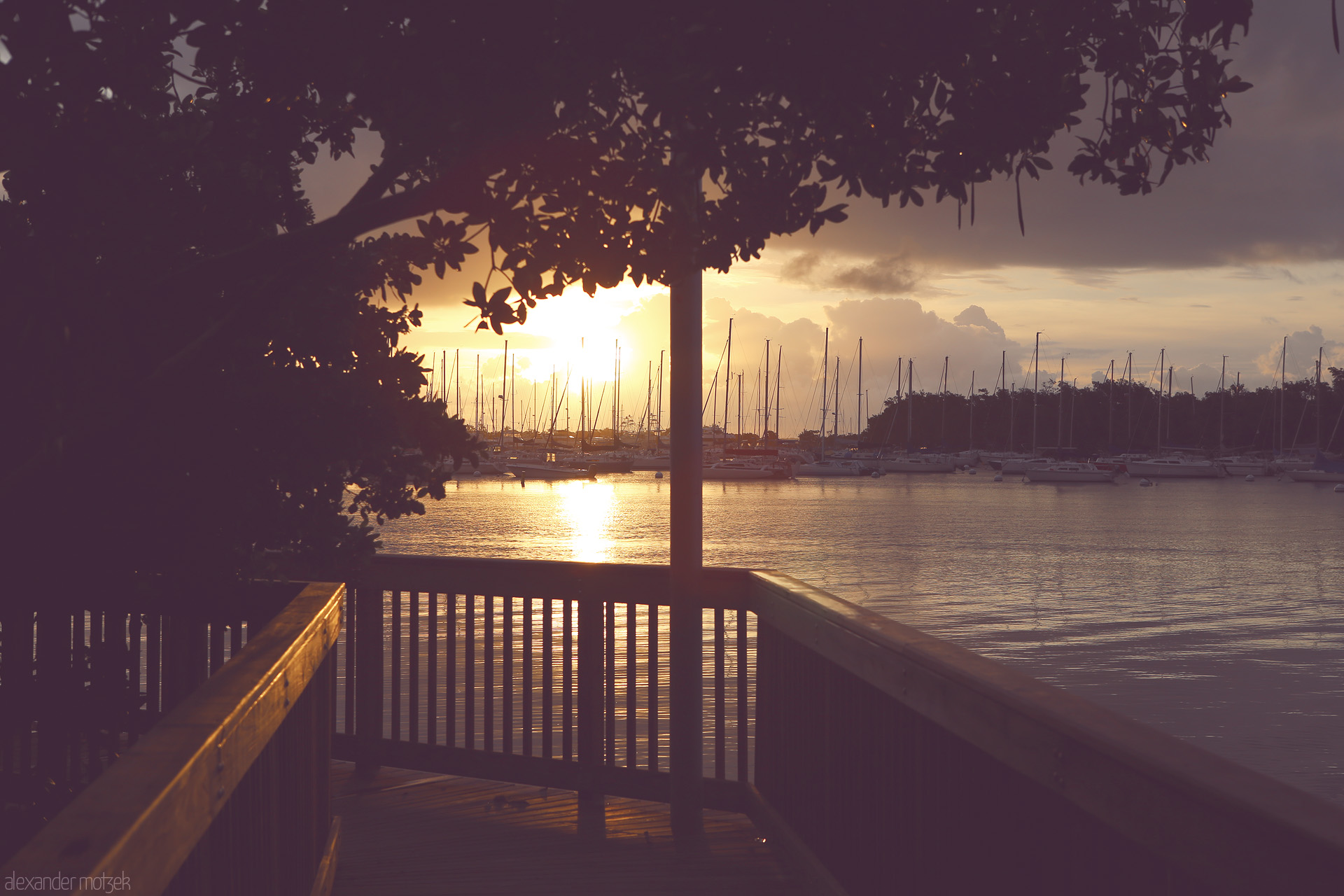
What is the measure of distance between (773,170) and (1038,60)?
1112mm

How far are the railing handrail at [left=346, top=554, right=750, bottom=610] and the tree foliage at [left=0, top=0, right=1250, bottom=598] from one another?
71 cm

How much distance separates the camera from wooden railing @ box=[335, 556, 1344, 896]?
1.82 meters

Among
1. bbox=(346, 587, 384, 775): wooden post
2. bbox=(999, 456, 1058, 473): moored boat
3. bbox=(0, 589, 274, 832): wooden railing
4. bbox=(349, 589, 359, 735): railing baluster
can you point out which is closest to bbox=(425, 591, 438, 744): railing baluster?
bbox=(346, 587, 384, 775): wooden post

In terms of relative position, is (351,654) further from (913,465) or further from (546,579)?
(913,465)

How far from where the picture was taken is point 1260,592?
91.5 ft

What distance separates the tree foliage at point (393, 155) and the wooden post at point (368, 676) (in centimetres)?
72

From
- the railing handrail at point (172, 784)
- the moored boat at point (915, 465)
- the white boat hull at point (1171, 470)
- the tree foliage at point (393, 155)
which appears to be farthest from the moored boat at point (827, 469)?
the railing handrail at point (172, 784)

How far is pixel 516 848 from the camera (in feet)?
16.2

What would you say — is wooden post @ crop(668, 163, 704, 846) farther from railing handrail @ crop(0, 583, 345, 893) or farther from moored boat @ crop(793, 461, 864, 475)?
moored boat @ crop(793, 461, 864, 475)

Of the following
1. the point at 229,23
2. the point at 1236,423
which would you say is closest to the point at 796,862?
the point at 229,23

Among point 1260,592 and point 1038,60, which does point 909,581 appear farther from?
point 1038,60

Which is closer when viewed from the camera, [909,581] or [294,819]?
[294,819]

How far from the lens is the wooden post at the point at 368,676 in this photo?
5.95 meters

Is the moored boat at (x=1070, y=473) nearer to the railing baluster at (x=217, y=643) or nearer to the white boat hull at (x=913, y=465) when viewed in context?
the white boat hull at (x=913, y=465)
